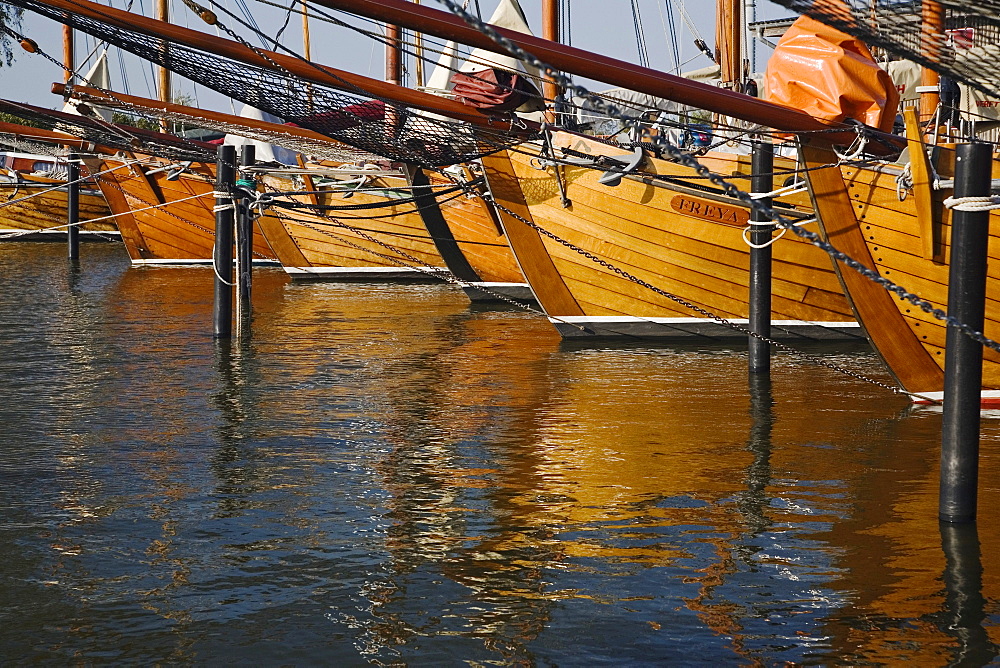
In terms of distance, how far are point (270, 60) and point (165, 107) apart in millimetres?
4852

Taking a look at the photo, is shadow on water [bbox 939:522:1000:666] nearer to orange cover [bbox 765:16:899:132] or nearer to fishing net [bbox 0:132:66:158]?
orange cover [bbox 765:16:899:132]

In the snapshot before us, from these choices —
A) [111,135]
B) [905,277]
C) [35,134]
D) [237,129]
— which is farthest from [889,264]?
[35,134]

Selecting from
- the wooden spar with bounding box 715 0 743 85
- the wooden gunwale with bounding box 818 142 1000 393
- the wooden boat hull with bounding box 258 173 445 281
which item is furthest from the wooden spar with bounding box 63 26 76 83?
the wooden gunwale with bounding box 818 142 1000 393

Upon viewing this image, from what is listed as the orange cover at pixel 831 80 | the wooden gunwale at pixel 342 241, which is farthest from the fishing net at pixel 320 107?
the wooden gunwale at pixel 342 241

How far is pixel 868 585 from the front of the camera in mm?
4980

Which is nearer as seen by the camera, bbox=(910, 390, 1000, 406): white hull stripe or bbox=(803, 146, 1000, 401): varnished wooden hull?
bbox=(803, 146, 1000, 401): varnished wooden hull

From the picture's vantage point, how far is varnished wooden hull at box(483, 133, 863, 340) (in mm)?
12430

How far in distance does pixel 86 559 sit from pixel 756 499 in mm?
3290

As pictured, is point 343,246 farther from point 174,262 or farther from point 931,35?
point 931,35

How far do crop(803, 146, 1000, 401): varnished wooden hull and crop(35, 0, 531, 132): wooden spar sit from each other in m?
3.11

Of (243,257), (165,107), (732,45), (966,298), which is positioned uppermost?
(732,45)

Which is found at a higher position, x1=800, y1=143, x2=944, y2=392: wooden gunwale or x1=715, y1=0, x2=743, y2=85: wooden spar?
x1=715, y1=0, x2=743, y2=85: wooden spar

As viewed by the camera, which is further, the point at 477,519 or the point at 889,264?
the point at 889,264

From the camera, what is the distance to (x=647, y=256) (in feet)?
41.8
